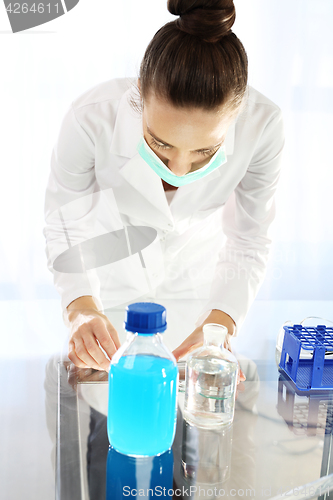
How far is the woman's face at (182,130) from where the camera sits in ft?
3.33

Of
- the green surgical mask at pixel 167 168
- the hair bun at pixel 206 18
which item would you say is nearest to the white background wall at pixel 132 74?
the green surgical mask at pixel 167 168

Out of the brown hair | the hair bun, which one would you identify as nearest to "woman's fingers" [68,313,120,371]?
the brown hair

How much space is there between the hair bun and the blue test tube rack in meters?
0.66

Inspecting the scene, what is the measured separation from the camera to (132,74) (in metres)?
2.34

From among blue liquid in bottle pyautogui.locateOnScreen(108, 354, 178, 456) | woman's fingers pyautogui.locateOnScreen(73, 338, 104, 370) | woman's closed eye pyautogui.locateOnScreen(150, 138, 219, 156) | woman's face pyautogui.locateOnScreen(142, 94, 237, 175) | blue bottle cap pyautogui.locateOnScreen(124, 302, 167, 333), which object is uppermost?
woman's face pyautogui.locateOnScreen(142, 94, 237, 175)

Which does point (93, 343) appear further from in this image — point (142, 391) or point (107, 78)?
point (107, 78)

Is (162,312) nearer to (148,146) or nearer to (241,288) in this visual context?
(148,146)

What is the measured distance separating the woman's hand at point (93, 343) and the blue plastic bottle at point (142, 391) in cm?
A: 29

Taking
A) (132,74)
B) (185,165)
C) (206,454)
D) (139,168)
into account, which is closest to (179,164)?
(185,165)

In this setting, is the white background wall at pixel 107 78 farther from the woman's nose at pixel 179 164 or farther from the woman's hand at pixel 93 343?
the woman's nose at pixel 179 164

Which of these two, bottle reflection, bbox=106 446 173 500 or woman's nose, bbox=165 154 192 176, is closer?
bottle reflection, bbox=106 446 173 500

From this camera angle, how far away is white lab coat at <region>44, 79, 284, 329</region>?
4.36 feet

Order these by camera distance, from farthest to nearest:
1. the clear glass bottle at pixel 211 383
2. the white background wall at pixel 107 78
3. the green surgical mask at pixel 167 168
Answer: the white background wall at pixel 107 78, the green surgical mask at pixel 167 168, the clear glass bottle at pixel 211 383

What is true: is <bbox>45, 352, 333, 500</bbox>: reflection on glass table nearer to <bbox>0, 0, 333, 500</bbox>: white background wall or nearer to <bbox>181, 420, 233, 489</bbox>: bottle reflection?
<bbox>181, 420, 233, 489</bbox>: bottle reflection
